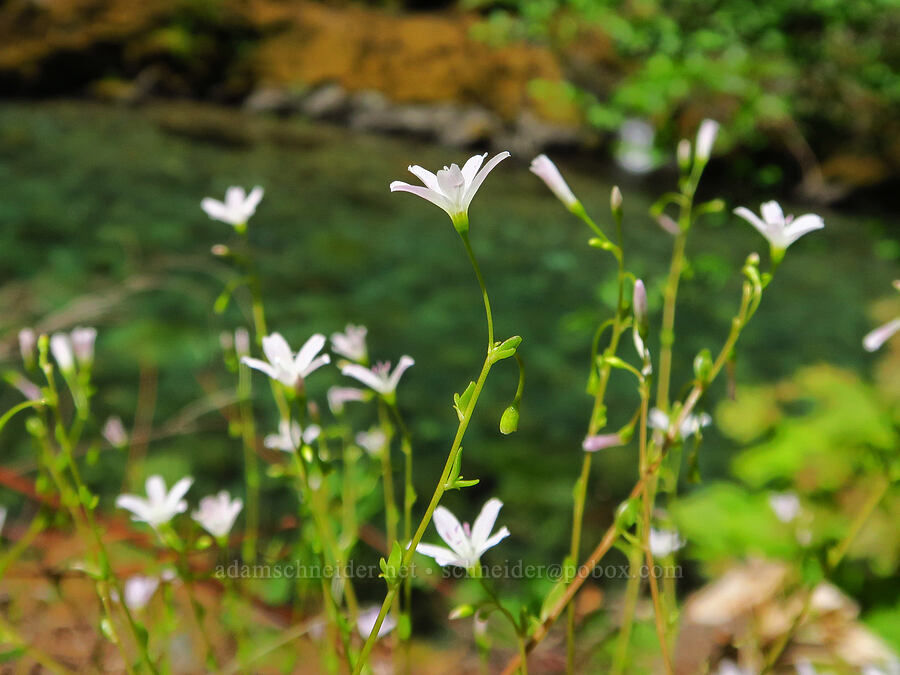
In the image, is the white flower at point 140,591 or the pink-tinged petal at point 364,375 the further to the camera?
the white flower at point 140,591

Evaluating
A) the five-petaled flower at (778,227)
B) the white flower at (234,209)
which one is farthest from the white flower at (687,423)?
the white flower at (234,209)

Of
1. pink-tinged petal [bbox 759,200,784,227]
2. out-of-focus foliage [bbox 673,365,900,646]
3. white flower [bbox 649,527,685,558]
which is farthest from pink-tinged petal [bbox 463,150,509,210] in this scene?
out-of-focus foliage [bbox 673,365,900,646]

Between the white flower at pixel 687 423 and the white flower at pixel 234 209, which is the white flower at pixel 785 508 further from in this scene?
the white flower at pixel 234 209

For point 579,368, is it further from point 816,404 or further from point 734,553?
point 734,553

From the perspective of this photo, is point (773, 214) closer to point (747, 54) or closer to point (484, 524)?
point (484, 524)

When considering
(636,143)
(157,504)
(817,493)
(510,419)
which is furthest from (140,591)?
(636,143)

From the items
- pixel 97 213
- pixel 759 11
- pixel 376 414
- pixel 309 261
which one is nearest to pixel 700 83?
pixel 759 11

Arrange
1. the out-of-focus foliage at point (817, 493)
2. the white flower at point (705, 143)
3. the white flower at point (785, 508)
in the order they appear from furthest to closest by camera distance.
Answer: the out-of-focus foliage at point (817, 493)
the white flower at point (785, 508)
the white flower at point (705, 143)
